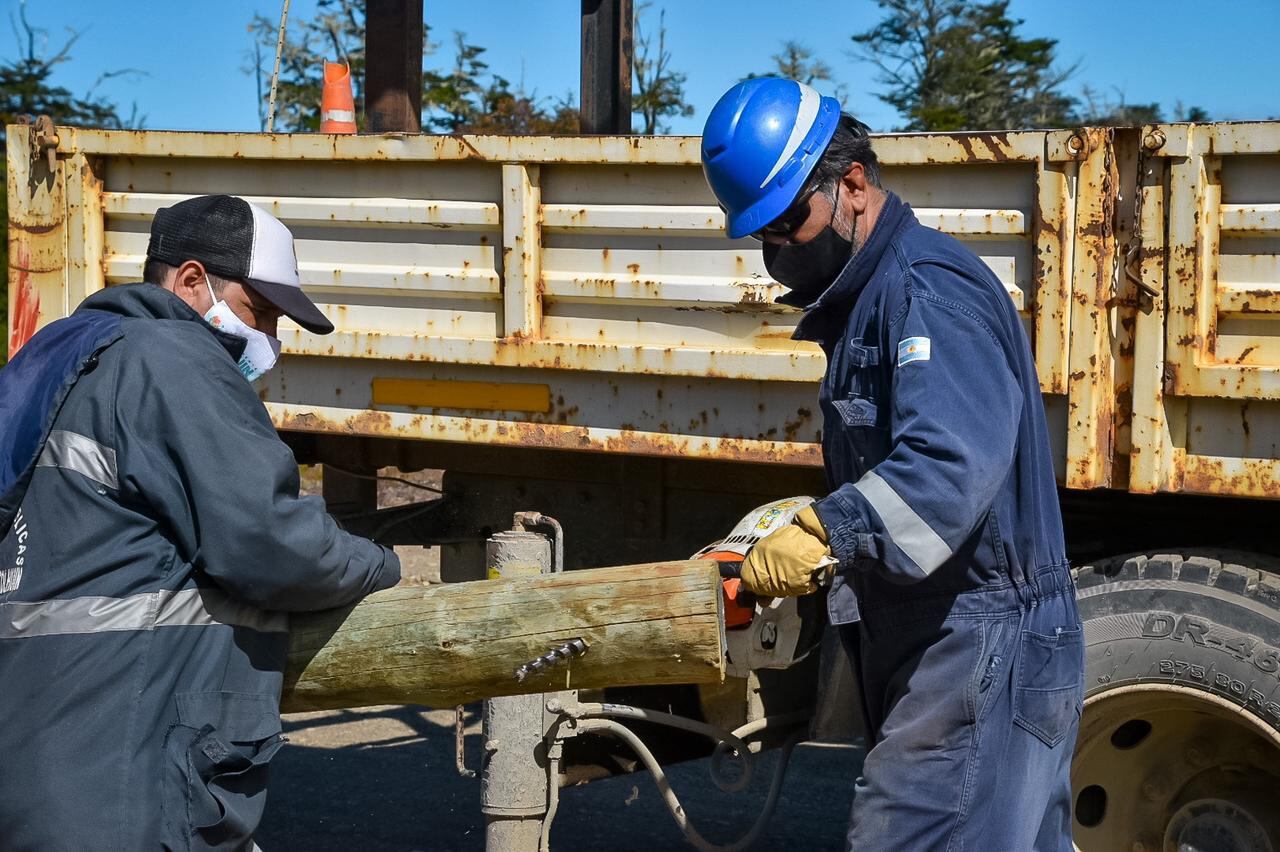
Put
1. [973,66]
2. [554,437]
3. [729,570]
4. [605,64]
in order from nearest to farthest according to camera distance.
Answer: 1. [729,570]
2. [554,437]
3. [605,64]
4. [973,66]

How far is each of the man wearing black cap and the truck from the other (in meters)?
0.74

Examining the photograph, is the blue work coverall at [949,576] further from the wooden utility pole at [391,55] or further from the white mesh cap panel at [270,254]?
the wooden utility pole at [391,55]

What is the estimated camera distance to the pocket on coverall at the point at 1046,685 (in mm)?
2373

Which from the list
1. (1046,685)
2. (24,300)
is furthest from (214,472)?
(24,300)

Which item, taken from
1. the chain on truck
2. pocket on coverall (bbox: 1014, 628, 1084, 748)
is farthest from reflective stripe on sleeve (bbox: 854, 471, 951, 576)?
the chain on truck

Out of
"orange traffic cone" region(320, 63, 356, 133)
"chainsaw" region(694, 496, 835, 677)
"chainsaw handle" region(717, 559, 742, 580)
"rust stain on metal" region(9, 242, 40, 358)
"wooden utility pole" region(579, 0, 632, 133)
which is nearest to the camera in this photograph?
"chainsaw handle" region(717, 559, 742, 580)

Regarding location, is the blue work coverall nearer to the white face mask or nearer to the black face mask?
the black face mask

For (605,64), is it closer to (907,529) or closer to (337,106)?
(337,106)

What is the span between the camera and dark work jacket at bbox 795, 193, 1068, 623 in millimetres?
2146

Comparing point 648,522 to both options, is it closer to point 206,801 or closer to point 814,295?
point 814,295

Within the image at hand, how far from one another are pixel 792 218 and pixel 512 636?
92 centimetres

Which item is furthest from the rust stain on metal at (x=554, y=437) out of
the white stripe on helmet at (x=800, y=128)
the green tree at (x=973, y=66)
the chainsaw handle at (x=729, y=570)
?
the green tree at (x=973, y=66)

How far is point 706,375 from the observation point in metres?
3.46

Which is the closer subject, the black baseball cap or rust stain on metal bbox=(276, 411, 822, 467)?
the black baseball cap
